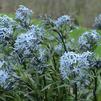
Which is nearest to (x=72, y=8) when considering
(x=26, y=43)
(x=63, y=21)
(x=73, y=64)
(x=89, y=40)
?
(x=63, y=21)

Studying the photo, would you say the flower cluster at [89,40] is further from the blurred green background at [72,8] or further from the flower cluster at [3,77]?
the blurred green background at [72,8]

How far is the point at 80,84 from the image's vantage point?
3178mm

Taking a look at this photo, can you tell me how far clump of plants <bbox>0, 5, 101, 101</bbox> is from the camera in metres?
3.14

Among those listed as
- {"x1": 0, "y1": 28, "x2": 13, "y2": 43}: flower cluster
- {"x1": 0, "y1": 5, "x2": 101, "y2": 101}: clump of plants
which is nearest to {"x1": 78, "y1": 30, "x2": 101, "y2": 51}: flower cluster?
{"x1": 0, "y1": 5, "x2": 101, "y2": 101}: clump of plants

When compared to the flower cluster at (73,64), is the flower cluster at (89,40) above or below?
above

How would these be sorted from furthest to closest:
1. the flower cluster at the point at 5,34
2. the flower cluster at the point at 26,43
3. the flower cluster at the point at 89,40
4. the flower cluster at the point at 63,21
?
the flower cluster at the point at 63,21 < the flower cluster at the point at 89,40 < the flower cluster at the point at 5,34 < the flower cluster at the point at 26,43

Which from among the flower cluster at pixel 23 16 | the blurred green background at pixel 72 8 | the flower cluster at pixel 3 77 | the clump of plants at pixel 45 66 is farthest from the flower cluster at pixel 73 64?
the blurred green background at pixel 72 8

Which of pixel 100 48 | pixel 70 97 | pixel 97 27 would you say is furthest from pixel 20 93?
pixel 97 27

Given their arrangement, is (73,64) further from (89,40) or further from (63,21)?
(63,21)

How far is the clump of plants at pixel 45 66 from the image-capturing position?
314 centimetres

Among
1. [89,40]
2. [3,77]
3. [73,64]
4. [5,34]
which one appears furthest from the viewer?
[89,40]

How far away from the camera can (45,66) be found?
3355mm

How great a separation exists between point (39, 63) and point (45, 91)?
0.75 ft

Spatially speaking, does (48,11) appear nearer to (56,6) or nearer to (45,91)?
(56,6)
